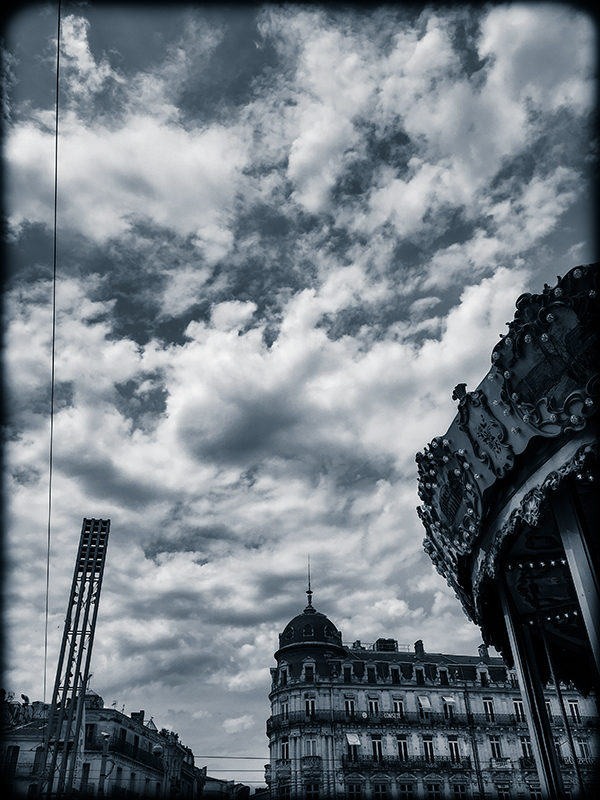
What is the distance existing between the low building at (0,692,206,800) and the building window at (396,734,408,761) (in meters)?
15.2

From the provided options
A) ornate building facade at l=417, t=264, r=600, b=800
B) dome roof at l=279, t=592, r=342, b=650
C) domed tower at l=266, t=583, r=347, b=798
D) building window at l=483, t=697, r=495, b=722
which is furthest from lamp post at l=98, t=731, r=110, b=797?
ornate building facade at l=417, t=264, r=600, b=800

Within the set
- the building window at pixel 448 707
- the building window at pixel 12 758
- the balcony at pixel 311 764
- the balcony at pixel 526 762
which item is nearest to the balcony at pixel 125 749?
the building window at pixel 12 758

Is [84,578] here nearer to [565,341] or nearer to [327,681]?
[565,341]

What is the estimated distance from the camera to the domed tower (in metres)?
39.8

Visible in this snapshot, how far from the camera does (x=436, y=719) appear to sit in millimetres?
43000

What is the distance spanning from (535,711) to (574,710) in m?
38.6

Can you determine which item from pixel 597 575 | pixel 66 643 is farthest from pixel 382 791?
pixel 597 575

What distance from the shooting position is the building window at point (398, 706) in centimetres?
4316

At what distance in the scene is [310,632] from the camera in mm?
46156

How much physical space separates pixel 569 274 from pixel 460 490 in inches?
190

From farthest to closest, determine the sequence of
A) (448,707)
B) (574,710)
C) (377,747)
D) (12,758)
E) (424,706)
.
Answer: (574,710)
(448,707)
(424,706)
(377,747)
(12,758)

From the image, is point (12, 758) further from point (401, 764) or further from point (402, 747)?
point (402, 747)

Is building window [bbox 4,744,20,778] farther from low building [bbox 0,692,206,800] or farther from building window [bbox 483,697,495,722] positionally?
building window [bbox 483,697,495,722]

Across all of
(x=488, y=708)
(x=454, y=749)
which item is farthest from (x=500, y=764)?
(x=488, y=708)
